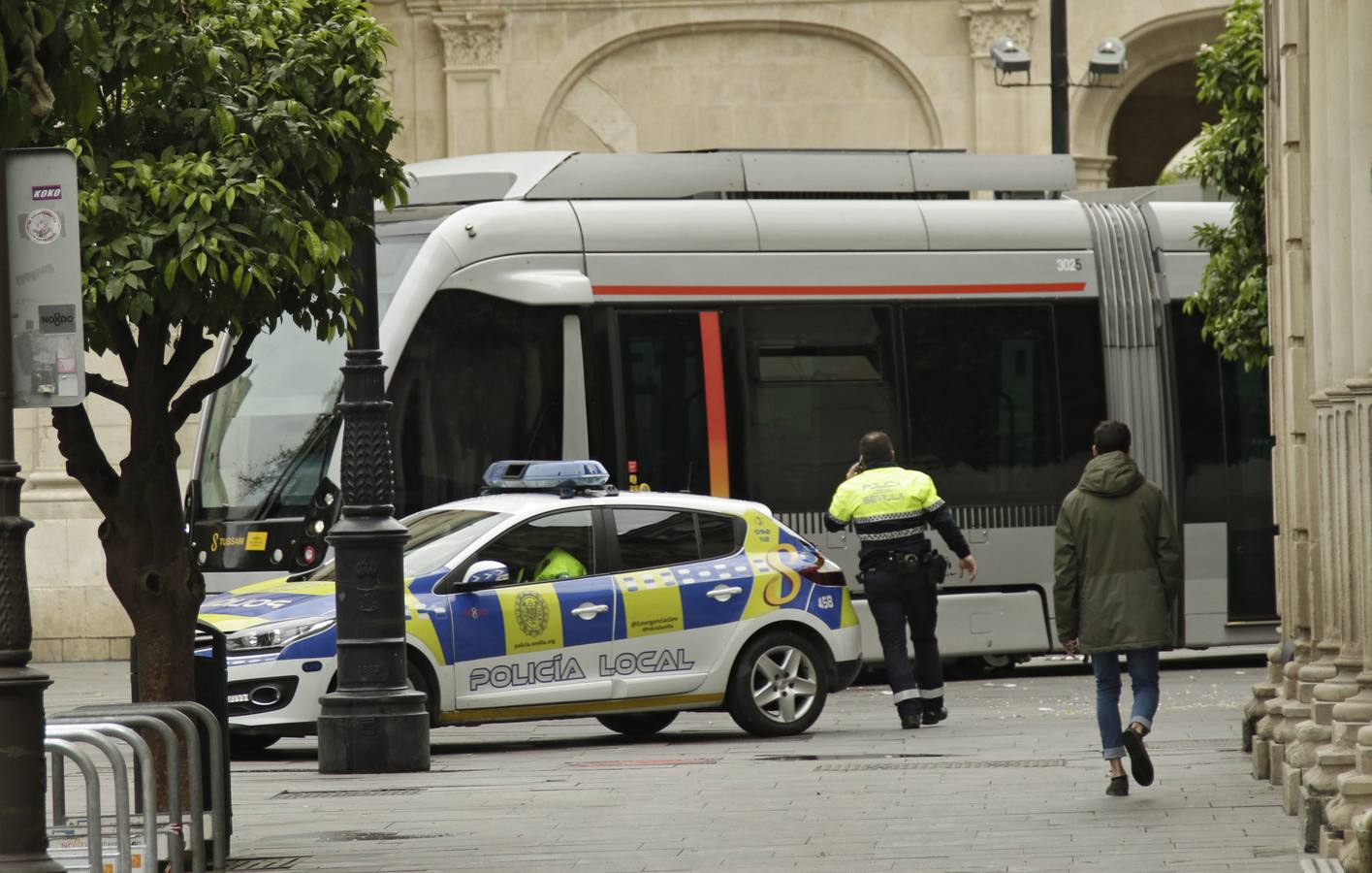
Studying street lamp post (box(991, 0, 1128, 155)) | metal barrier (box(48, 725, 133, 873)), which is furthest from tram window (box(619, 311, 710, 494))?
metal barrier (box(48, 725, 133, 873))

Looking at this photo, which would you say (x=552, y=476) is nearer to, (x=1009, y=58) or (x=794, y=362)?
(x=794, y=362)

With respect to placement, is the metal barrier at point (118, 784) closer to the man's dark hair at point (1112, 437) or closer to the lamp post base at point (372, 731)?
the lamp post base at point (372, 731)

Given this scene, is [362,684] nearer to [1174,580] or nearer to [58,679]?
[1174,580]

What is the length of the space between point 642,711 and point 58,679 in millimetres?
8149

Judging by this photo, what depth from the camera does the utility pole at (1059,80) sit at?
23.3m

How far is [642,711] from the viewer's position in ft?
48.5

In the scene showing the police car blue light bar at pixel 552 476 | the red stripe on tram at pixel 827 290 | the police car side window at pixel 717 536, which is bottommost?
the police car side window at pixel 717 536

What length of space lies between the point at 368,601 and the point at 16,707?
19.4ft

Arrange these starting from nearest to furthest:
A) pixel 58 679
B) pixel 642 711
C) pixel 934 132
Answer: pixel 642 711 < pixel 58 679 < pixel 934 132

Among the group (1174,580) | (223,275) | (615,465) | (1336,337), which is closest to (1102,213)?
(615,465)

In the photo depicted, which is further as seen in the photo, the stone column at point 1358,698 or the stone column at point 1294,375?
the stone column at point 1294,375

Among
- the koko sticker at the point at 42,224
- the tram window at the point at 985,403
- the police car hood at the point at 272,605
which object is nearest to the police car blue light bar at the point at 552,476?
the police car hood at the point at 272,605

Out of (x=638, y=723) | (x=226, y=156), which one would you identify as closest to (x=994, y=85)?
(x=638, y=723)

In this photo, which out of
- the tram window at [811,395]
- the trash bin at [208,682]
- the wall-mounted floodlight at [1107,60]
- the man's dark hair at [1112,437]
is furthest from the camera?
the wall-mounted floodlight at [1107,60]
